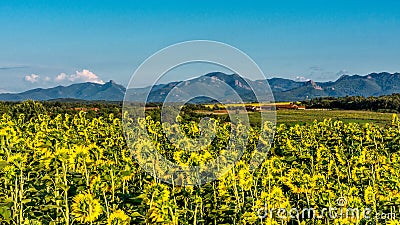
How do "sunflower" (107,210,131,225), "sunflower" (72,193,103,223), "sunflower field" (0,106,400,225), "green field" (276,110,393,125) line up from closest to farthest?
"sunflower" (107,210,131,225), "sunflower" (72,193,103,223), "sunflower field" (0,106,400,225), "green field" (276,110,393,125)

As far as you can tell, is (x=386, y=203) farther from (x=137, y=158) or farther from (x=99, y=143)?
(x=99, y=143)

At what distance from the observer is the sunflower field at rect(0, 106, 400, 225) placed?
731 cm

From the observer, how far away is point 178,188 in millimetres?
9875

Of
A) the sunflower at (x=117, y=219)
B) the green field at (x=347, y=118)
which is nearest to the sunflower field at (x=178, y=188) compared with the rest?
the sunflower at (x=117, y=219)

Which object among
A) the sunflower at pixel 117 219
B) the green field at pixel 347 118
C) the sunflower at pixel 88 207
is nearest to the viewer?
the sunflower at pixel 117 219

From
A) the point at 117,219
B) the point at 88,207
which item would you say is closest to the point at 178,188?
the point at 88,207

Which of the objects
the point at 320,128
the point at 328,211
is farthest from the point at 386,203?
the point at 320,128

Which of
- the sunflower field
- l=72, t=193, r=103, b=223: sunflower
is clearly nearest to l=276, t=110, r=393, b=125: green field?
the sunflower field

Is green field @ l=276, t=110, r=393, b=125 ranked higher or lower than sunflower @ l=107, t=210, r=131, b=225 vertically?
higher

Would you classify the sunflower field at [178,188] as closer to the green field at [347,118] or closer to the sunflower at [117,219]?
the sunflower at [117,219]

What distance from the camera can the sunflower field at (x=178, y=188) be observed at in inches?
288

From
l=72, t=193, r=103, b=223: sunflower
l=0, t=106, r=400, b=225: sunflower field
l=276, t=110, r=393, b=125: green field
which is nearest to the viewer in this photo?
l=72, t=193, r=103, b=223: sunflower

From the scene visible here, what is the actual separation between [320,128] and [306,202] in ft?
29.7

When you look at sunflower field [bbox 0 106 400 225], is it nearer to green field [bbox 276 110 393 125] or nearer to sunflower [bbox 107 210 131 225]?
sunflower [bbox 107 210 131 225]
